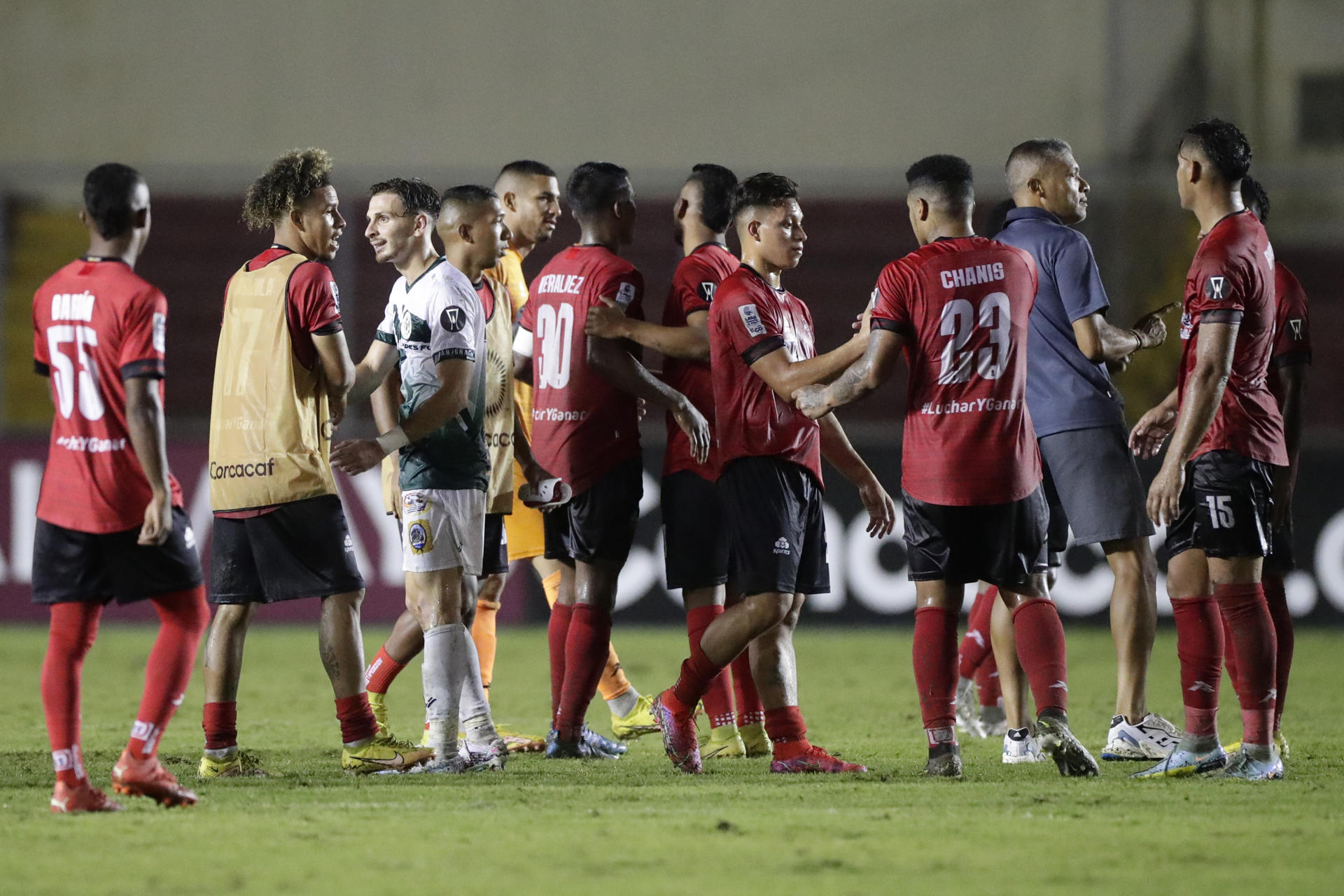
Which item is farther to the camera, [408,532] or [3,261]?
[3,261]

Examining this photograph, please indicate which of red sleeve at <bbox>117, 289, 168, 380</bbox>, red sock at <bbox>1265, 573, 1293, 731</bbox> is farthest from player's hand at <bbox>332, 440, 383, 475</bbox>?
red sock at <bbox>1265, 573, 1293, 731</bbox>

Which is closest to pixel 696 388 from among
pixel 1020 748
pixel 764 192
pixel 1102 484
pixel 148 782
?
pixel 764 192

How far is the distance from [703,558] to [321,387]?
4.86 feet

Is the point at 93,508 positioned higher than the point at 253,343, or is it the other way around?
the point at 253,343

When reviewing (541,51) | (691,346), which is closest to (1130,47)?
(541,51)

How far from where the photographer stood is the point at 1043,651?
544 cm

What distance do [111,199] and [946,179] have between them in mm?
2551

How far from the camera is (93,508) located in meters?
4.72

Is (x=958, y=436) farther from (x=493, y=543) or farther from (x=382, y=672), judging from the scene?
(x=382, y=672)

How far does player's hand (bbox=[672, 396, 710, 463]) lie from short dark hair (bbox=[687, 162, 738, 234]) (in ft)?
2.52

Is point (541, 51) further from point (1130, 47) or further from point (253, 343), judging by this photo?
point (253, 343)

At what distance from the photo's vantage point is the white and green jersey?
Result: 5598 millimetres

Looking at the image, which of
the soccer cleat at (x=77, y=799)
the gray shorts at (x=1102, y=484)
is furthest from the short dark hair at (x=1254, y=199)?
the soccer cleat at (x=77, y=799)

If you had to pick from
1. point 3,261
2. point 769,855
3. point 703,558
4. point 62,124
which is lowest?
point 769,855
